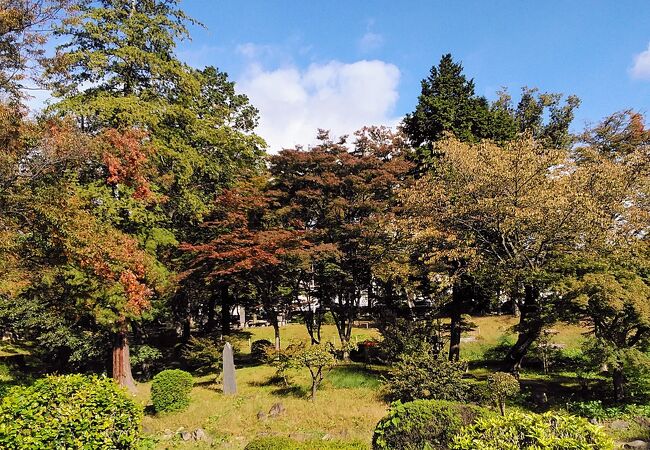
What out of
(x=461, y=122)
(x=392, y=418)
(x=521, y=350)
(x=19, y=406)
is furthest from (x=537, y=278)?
(x=19, y=406)

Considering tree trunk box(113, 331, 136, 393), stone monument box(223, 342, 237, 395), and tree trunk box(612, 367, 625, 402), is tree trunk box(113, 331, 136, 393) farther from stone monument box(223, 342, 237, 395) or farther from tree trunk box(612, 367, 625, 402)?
tree trunk box(612, 367, 625, 402)

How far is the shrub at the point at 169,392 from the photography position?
14250 mm

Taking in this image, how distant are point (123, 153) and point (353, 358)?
50.8ft

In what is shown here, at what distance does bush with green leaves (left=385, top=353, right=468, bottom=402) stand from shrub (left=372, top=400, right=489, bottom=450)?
13.0ft

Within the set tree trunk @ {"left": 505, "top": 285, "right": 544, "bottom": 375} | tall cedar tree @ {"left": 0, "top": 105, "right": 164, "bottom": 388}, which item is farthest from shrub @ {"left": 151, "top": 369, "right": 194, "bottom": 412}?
tree trunk @ {"left": 505, "top": 285, "right": 544, "bottom": 375}

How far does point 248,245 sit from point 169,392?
7.55m

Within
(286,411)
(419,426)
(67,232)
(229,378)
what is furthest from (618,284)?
(67,232)

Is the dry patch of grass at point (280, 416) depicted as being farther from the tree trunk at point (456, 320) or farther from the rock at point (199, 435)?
the tree trunk at point (456, 320)

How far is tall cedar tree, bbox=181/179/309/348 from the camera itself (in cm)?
1933

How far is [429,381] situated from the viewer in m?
12.1

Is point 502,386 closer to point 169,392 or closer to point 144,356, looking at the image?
point 169,392

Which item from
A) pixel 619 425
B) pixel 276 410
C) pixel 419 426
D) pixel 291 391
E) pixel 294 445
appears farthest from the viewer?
pixel 291 391

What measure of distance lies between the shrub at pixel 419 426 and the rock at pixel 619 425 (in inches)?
192

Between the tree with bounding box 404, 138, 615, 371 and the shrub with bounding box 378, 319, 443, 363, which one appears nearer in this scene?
the tree with bounding box 404, 138, 615, 371
